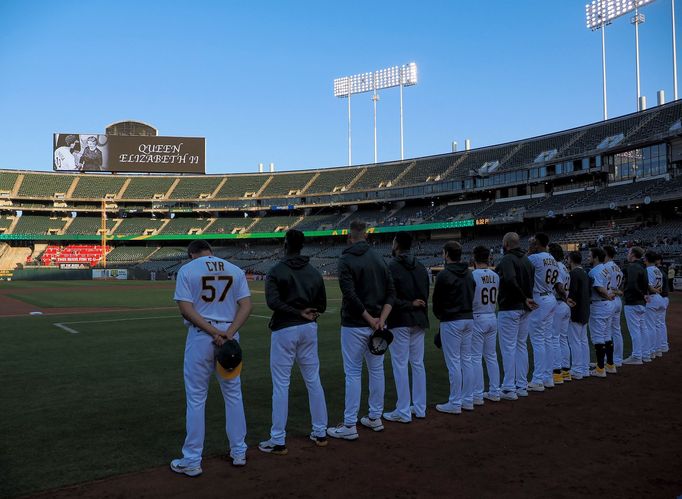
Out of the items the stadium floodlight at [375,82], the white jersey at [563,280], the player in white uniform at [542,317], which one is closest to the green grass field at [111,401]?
the player in white uniform at [542,317]

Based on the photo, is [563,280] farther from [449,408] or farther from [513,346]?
[449,408]

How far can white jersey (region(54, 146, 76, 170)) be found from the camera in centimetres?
7181

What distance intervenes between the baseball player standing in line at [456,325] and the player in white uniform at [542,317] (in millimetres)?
1631

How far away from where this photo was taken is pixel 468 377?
6.73 metres

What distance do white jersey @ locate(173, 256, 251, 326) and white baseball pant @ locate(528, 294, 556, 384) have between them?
16.0 feet

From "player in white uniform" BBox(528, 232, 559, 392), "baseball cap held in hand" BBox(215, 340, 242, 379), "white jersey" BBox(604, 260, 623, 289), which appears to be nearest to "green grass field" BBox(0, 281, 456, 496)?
"baseball cap held in hand" BBox(215, 340, 242, 379)

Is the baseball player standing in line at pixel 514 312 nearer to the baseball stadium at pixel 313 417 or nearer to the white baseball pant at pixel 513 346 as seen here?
the white baseball pant at pixel 513 346

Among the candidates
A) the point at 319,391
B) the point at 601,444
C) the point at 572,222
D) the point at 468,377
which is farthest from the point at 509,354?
the point at 572,222

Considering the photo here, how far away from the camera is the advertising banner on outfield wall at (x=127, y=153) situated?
72.4m

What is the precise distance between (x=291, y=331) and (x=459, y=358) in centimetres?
260

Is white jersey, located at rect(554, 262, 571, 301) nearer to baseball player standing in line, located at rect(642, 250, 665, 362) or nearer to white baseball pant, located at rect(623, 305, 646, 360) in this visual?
white baseball pant, located at rect(623, 305, 646, 360)

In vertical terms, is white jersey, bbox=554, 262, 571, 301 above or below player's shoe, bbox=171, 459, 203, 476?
above

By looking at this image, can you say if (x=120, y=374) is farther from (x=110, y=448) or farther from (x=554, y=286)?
(x=554, y=286)

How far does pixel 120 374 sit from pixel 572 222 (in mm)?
53165
